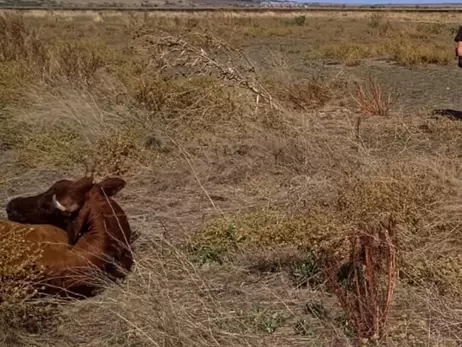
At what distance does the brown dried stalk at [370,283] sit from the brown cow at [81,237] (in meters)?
1.30

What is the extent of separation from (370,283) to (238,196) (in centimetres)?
282

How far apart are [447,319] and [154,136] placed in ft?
16.1

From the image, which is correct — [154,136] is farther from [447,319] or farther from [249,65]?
[447,319]

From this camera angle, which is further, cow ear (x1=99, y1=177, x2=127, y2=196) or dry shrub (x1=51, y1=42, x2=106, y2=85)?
dry shrub (x1=51, y1=42, x2=106, y2=85)

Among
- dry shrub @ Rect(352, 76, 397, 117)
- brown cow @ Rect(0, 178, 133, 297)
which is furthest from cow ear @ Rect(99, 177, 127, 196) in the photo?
dry shrub @ Rect(352, 76, 397, 117)

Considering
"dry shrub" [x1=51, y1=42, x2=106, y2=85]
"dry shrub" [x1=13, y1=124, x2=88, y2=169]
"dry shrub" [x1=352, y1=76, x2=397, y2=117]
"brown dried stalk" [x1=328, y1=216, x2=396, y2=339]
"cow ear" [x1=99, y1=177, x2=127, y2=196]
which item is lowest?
"dry shrub" [x1=352, y1=76, x2=397, y2=117]

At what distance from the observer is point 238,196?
648 centimetres

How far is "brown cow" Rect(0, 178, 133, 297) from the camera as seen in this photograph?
4363mm

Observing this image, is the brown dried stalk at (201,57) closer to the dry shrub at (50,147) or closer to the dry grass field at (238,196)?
the dry grass field at (238,196)

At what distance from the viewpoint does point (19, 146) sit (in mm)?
8570

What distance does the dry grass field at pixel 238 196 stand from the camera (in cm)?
391

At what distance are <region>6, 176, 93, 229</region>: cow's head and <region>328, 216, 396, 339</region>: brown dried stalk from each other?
1621 millimetres

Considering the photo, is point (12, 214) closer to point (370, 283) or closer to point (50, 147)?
point (370, 283)

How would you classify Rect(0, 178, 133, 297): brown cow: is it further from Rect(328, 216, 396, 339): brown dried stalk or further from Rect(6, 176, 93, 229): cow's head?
Rect(328, 216, 396, 339): brown dried stalk
